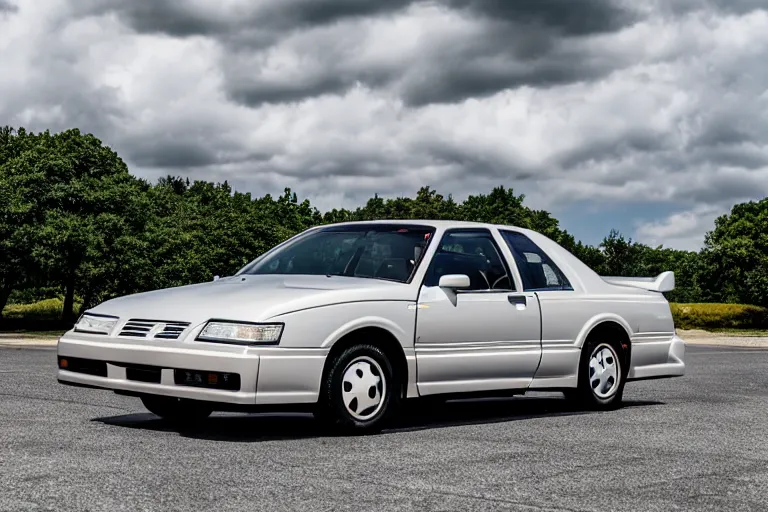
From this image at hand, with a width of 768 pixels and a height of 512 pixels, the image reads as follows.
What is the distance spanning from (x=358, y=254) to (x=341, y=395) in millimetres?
1468

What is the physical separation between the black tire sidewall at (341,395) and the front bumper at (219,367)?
12 centimetres

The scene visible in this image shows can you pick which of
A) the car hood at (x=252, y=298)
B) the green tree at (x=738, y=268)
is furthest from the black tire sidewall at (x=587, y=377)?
the green tree at (x=738, y=268)

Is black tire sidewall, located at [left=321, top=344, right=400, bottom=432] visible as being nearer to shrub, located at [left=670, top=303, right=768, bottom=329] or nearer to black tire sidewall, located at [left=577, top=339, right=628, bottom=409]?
black tire sidewall, located at [left=577, top=339, right=628, bottom=409]

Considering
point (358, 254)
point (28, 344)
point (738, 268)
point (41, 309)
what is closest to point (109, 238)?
point (28, 344)

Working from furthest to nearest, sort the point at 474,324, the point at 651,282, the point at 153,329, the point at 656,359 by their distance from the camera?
the point at 651,282
the point at 656,359
the point at 474,324
the point at 153,329

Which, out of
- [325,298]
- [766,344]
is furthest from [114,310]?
[766,344]

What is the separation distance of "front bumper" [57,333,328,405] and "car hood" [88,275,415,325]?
0.75 ft

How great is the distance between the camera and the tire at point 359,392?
748 centimetres

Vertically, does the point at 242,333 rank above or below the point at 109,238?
below

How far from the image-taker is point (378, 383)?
7.78 metres

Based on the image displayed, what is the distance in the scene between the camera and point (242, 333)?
715cm

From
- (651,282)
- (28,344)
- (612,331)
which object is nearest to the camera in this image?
(612,331)

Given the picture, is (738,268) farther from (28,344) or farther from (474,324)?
(474,324)

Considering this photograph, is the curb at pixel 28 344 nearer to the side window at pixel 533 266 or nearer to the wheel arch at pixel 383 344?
the side window at pixel 533 266
